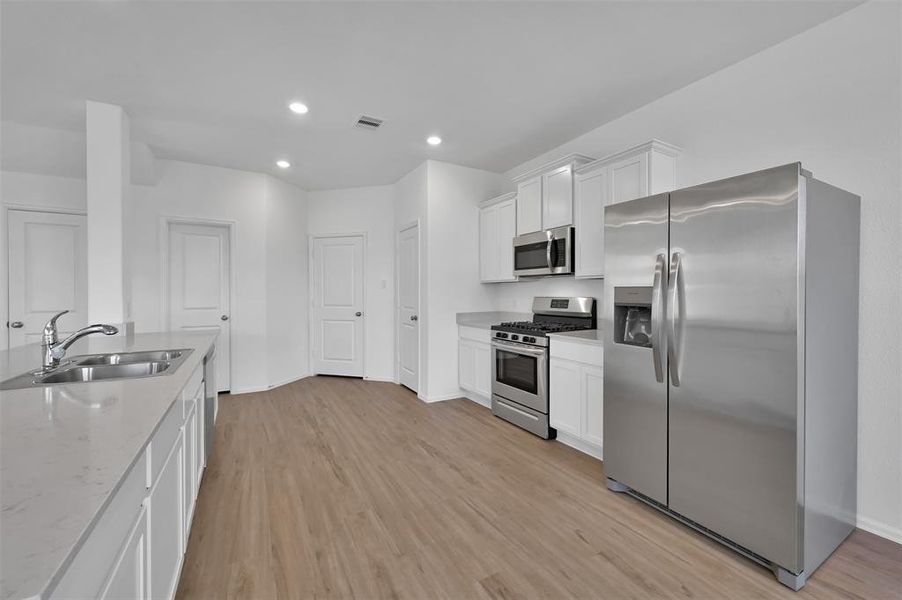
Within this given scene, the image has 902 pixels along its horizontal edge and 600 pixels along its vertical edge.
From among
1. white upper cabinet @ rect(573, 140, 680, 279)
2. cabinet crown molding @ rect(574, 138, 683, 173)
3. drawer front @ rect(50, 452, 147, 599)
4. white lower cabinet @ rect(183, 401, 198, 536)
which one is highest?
cabinet crown molding @ rect(574, 138, 683, 173)

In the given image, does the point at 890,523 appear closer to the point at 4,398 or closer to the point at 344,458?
the point at 344,458

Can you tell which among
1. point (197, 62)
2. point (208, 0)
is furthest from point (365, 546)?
point (197, 62)

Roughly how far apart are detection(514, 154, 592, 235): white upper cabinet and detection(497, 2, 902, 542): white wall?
1240 mm

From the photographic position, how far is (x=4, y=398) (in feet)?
4.39

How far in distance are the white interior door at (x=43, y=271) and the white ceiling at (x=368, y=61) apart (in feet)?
4.18

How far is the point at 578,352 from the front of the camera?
9.86ft

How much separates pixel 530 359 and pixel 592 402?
2.32 feet

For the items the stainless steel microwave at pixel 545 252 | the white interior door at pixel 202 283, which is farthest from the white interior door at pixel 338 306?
the stainless steel microwave at pixel 545 252

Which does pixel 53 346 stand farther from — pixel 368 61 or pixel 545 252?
pixel 545 252

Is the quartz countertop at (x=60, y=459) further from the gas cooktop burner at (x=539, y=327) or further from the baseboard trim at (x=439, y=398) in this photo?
the baseboard trim at (x=439, y=398)

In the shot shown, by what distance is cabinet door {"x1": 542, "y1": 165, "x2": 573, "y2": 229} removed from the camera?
3447 millimetres

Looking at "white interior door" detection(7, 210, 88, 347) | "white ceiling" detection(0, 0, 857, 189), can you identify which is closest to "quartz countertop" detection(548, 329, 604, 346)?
"white ceiling" detection(0, 0, 857, 189)

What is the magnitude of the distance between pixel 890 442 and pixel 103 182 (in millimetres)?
5333

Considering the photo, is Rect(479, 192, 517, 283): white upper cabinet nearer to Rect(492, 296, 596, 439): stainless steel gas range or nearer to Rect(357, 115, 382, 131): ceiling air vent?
Rect(492, 296, 596, 439): stainless steel gas range
